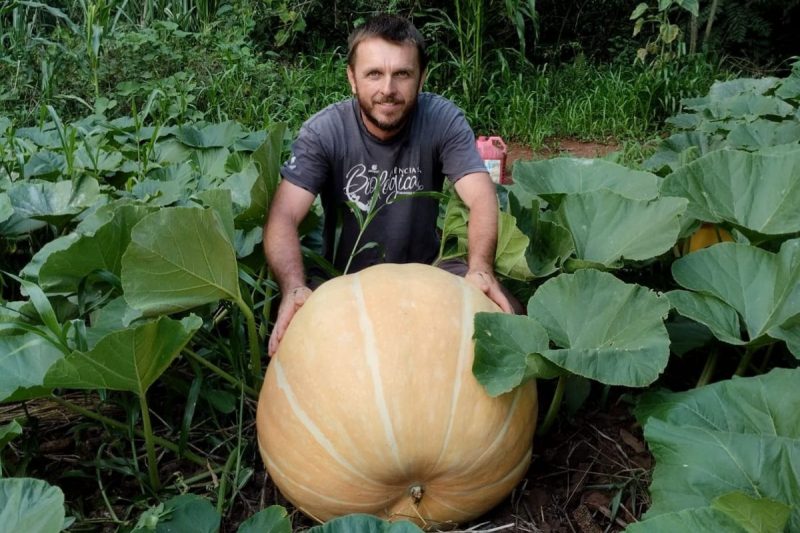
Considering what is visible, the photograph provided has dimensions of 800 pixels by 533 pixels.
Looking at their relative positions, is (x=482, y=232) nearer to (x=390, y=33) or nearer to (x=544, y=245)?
(x=544, y=245)

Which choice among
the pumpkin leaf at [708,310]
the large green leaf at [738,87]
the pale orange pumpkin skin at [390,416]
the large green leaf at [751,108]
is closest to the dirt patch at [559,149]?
the large green leaf at [738,87]

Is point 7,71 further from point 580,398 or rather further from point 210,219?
point 580,398

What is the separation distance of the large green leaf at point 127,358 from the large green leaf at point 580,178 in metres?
1.10

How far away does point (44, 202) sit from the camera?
2227 mm

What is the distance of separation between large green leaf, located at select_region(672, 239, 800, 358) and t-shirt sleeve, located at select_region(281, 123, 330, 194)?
3.48 ft

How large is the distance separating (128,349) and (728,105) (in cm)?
295

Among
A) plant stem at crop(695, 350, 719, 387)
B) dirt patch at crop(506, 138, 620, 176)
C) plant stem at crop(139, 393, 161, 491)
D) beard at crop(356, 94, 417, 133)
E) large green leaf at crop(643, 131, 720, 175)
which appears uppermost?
beard at crop(356, 94, 417, 133)

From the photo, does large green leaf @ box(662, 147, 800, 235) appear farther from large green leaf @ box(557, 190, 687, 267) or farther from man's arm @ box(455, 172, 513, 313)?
man's arm @ box(455, 172, 513, 313)

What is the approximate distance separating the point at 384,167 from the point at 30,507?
157cm

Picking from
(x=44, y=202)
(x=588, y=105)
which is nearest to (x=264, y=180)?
(x=44, y=202)

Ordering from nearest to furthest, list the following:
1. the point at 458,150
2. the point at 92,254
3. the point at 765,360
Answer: the point at 92,254 → the point at 765,360 → the point at 458,150

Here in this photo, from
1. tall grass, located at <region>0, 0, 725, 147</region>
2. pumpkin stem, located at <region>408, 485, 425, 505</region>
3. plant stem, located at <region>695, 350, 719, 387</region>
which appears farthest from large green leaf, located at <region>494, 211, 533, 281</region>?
tall grass, located at <region>0, 0, 725, 147</region>

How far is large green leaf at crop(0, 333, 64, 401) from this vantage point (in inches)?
58.2

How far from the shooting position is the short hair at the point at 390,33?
2326mm
